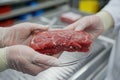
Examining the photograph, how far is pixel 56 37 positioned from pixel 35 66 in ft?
0.54

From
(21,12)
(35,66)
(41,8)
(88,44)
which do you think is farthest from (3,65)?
(41,8)

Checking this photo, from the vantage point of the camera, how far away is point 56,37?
2.60ft

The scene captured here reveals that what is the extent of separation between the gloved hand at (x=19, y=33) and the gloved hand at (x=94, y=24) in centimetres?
16

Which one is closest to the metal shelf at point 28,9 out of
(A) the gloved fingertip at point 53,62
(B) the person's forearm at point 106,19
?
(B) the person's forearm at point 106,19

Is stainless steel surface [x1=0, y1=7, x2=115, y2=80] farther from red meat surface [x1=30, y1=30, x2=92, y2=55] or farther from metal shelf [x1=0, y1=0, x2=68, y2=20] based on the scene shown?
metal shelf [x1=0, y1=0, x2=68, y2=20]

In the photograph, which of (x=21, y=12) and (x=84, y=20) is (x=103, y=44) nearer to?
(x=84, y=20)

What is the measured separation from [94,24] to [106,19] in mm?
81

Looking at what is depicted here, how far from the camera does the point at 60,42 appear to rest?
0.78 meters

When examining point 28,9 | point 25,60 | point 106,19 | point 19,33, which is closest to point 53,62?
point 25,60

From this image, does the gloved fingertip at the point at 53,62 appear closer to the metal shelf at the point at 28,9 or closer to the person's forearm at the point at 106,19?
the person's forearm at the point at 106,19

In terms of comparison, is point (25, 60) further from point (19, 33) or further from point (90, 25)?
point (90, 25)

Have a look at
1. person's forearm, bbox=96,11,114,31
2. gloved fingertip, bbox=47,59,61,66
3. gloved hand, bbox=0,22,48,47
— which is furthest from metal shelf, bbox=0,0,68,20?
gloved fingertip, bbox=47,59,61,66

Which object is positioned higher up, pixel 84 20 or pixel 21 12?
pixel 84 20

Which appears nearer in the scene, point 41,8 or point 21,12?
point 21,12
